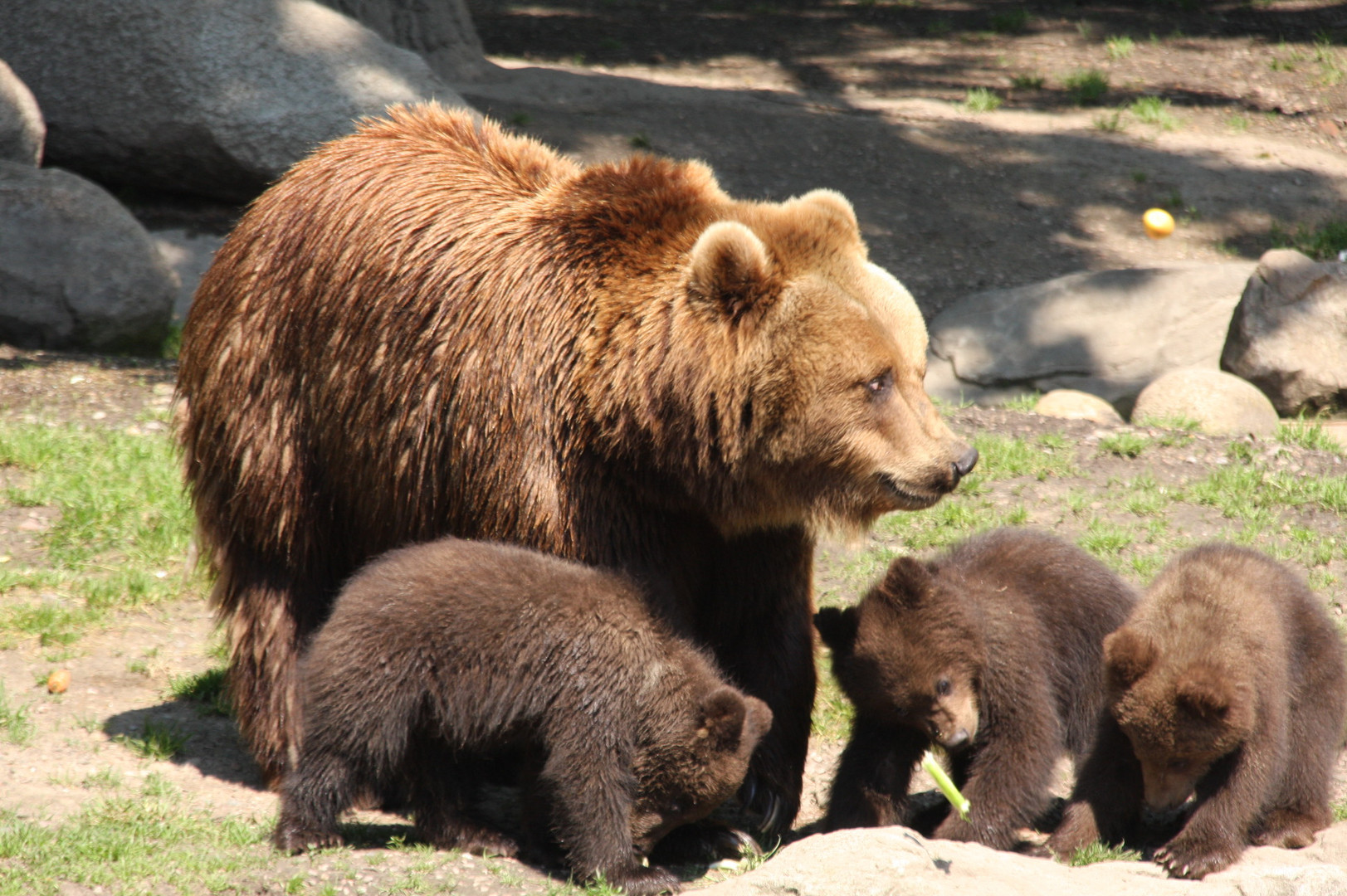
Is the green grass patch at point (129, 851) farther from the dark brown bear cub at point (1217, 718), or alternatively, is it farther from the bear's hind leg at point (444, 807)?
the dark brown bear cub at point (1217, 718)

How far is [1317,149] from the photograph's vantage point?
55.9 feet

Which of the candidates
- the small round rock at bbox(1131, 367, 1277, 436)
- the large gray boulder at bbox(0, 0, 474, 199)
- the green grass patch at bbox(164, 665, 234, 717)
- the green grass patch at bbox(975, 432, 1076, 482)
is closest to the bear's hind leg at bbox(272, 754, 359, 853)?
the green grass patch at bbox(164, 665, 234, 717)

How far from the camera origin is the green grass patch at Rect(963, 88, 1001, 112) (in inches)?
714

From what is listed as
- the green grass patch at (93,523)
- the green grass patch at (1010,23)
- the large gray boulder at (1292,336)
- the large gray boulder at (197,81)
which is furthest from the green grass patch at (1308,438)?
the green grass patch at (1010,23)

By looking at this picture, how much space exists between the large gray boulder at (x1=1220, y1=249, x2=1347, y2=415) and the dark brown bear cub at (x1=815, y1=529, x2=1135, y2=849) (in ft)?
22.5

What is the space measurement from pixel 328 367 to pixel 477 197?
0.82 m

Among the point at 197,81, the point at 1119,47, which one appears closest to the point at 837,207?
the point at 197,81

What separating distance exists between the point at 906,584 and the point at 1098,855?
111 cm

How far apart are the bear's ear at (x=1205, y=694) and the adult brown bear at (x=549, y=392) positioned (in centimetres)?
95

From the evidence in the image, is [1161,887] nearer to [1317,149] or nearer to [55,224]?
[55,224]

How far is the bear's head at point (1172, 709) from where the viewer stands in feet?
14.2

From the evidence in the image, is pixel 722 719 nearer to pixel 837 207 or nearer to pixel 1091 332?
pixel 837 207

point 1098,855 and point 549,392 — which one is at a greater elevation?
point 549,392

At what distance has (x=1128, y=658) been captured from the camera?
177 inches
